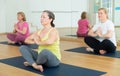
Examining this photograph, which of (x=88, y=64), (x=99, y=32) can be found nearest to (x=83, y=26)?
(x=99, y=32)

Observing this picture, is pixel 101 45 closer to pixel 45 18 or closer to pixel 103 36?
pixel 103 36

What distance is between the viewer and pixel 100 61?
329cm

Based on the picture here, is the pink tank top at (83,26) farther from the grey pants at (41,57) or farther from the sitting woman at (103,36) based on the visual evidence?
the grey pants at (41,57)

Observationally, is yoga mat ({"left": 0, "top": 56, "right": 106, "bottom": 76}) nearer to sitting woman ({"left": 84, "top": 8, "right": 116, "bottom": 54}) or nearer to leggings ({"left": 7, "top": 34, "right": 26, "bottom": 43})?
sitting woman ({"left": 84, "top": 8, "right": 116, "bottom": 54})

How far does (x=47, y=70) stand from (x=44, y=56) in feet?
0.62

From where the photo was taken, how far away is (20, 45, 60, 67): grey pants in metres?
2.62

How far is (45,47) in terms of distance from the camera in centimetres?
279

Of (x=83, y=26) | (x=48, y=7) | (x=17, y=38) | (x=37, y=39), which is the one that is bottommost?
(x=17, y=38)

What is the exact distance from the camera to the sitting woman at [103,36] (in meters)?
3.71

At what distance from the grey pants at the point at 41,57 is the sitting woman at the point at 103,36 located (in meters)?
1.21

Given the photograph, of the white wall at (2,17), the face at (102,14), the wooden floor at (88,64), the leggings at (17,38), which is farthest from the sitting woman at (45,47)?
the white wall at (2,17)

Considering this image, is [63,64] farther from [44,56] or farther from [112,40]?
[112,40]

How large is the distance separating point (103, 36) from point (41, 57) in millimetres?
1498

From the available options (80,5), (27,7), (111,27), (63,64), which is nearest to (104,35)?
(111,27)
